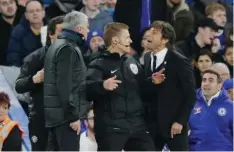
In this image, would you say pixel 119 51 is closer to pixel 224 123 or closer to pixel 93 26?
pixel 224 123

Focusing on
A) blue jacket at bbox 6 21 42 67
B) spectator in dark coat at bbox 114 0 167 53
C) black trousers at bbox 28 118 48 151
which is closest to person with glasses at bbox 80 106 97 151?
black trousers at bbox 28 118 48 151

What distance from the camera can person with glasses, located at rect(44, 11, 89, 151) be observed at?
9.58m

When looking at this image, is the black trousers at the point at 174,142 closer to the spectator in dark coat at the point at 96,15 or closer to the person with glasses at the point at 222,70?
the person with glasses at the point at 222,70

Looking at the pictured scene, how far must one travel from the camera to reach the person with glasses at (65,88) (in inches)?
377

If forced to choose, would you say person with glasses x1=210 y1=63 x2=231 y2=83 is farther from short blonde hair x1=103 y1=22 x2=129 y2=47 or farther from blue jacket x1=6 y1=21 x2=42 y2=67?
short blonde hair x1=103 y1=22 x2=129 y2=47

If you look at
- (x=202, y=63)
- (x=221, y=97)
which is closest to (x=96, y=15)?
(x=202, y=63)

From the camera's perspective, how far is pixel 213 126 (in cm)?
1152

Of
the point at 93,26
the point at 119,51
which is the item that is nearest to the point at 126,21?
the point at 93,26

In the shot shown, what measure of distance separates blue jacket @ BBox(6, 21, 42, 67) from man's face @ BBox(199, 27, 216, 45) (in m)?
2.55

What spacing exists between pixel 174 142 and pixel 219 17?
15.9 feet

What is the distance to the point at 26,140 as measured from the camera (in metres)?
11.7

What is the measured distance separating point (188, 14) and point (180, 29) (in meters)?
0.28

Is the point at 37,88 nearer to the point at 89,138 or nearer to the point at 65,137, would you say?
the point at 65,137

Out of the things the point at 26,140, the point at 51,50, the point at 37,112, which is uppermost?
the point at 51,50
